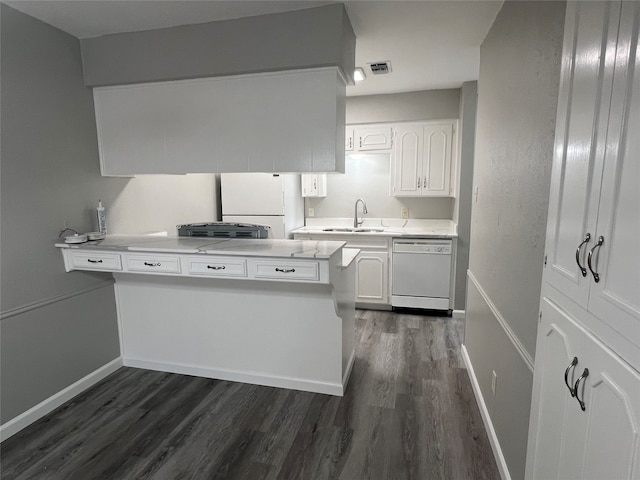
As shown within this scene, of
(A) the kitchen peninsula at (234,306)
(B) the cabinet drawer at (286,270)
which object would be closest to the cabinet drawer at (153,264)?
(A) the kitchen peninsula at (234,306)

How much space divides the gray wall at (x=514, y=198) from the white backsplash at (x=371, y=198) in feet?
6.38

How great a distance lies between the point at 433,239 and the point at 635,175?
10.3 feet

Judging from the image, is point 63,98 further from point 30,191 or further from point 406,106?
point 406,106

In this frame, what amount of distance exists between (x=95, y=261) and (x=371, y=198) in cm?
317

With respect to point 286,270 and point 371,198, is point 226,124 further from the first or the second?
point 371,198

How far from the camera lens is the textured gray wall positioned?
3.85m

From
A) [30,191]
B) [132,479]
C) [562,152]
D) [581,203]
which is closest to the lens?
[581,203]

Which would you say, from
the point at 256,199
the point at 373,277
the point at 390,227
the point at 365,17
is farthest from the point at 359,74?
the point at 373,277

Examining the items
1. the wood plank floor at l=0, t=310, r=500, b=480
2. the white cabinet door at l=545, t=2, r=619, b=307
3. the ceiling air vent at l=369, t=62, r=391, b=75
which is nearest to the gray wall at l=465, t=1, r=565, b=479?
the white cabinet door at l=545, t=2, r=619, b=307

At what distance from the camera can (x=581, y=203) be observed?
0.98 meters

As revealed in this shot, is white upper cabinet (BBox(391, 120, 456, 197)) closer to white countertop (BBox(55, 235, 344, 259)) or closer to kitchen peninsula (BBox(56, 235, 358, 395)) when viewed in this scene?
kitchen peninsula (BBox(56, 235, 358, 395))

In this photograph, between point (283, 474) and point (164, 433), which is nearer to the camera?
point (283, 474)

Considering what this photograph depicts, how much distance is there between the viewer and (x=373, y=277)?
4.08 meters

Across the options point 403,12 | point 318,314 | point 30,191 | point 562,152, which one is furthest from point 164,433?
point 403,12
